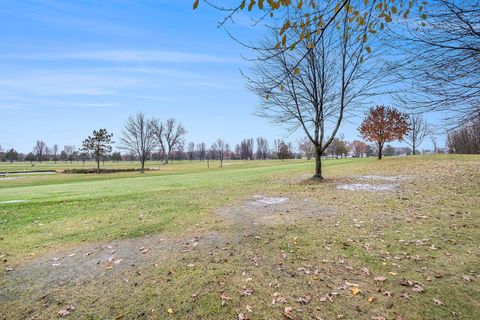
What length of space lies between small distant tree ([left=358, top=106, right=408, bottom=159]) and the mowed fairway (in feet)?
93.2

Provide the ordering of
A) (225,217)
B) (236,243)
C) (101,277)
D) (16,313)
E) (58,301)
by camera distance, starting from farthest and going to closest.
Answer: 1. (225,217)
2. (236,243)
3. (101,277)
4. (58,301)
5. (16,313)

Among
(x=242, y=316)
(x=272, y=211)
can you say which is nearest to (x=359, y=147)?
(x=272, y=211)

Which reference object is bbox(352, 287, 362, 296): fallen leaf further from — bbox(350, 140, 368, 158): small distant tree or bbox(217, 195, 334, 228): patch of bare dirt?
bbox(350, 140, 368, 158): small distant tree

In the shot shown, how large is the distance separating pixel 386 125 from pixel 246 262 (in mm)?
36230

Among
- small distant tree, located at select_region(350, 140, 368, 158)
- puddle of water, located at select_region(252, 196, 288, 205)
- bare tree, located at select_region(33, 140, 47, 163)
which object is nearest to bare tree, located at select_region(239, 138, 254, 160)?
small distant tree, located at select_region(350, 140, 368, 158)

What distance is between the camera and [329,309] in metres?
3.44

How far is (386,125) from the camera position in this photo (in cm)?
3509

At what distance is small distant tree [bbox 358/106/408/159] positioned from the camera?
34656 millimetres

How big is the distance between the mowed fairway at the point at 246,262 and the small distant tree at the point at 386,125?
28414 mm

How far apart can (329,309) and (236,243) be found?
2.67 m

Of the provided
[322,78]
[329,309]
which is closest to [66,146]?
[322,78]

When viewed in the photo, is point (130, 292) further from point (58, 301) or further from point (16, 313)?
point (16, 313)

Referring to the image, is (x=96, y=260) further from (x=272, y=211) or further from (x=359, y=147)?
(x=359, y=147)

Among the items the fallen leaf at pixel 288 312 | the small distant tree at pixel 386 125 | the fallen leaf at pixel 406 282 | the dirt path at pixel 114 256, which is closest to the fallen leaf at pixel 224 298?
the fallen leaf at pixel 288 312
